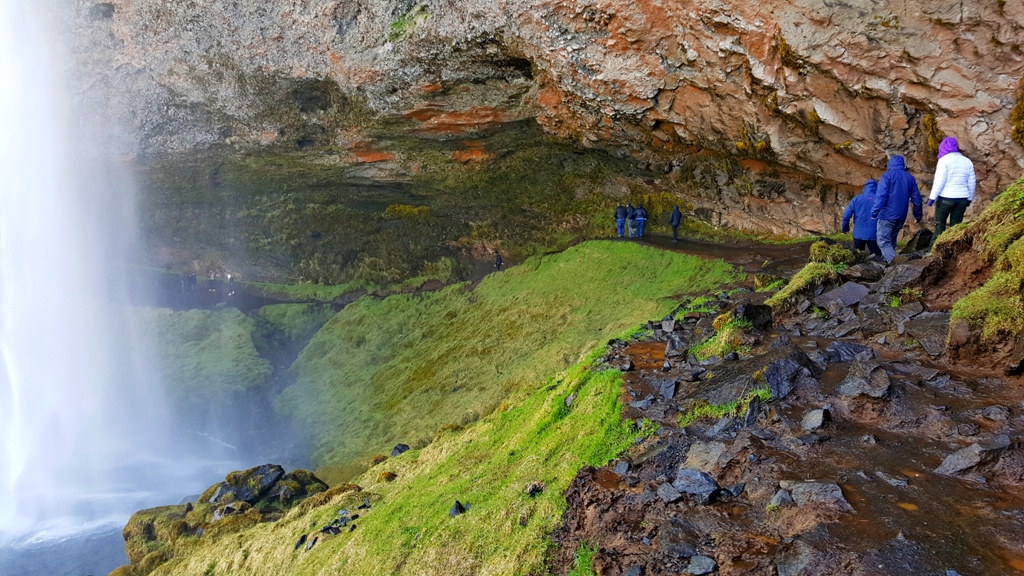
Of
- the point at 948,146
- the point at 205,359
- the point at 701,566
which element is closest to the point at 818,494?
the point at 701,566

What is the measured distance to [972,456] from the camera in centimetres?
374

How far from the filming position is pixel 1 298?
59.6ft

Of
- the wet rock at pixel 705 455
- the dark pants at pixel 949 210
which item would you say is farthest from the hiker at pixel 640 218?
the wet rock at pixel 705 455

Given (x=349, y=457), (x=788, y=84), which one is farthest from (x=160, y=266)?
(x=788, y=84)

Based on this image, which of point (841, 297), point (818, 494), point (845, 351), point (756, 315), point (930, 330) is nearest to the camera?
point (818, 494)

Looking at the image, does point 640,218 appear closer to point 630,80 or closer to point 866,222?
point 630,80

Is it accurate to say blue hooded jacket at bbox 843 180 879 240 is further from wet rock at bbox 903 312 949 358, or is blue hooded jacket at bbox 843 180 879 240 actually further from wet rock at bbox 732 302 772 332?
wet rock at bbox 903 312 949 358

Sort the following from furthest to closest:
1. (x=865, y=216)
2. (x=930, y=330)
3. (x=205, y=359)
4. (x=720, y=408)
A: (x=205, y=359) → (x=865, y=216) → (x=930, y=330) → (x=720, y=408)

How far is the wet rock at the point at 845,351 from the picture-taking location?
18.1 ft

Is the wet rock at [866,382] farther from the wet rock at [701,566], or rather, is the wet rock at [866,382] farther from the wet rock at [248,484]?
the wet rock at [248,484]

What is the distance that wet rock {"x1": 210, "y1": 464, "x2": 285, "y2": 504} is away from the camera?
11148 mm

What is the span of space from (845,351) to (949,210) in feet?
11.8

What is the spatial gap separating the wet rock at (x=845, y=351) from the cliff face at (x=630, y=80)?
5.76 m

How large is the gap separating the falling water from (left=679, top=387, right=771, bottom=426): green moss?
11.8 metres
